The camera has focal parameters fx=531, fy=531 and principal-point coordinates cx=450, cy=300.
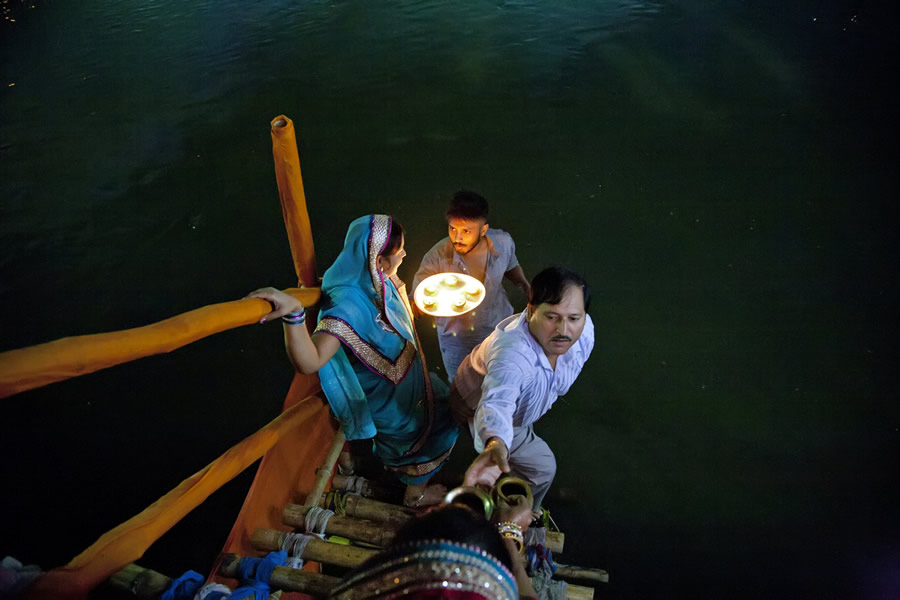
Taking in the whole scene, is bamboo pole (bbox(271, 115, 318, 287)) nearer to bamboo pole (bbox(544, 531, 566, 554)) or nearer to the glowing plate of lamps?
the glowing plate of lamps

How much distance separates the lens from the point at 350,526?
2.13 meters

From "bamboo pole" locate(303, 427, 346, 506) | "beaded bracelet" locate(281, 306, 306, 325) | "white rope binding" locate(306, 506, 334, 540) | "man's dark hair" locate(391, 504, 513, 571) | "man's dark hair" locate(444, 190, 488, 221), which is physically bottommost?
"bamboo pole" locate(303, 427, 346, 506)

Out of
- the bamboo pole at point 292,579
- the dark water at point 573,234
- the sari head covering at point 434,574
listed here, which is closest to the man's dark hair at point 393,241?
the bamboo pole at point 292,579

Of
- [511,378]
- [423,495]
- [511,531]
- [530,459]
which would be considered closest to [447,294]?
[511,378]

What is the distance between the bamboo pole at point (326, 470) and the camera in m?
2.26

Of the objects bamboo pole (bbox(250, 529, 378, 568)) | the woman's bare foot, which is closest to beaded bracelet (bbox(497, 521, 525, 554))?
bamboo pole (bbox(250, 529, 378, 568))

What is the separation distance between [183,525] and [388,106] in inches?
240

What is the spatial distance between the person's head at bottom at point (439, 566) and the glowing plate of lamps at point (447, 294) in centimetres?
164

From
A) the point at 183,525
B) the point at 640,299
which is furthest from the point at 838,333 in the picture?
the point at 183,525

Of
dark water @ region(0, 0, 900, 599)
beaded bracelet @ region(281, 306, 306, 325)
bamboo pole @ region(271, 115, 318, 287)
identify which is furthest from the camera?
dark water @ region(0, 0, 900, 599)

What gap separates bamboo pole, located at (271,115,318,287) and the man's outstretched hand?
1.15m

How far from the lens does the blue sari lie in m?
2.21

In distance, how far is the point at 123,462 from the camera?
3.61 meters

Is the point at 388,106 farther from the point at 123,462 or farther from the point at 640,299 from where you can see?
the point at 123,462
